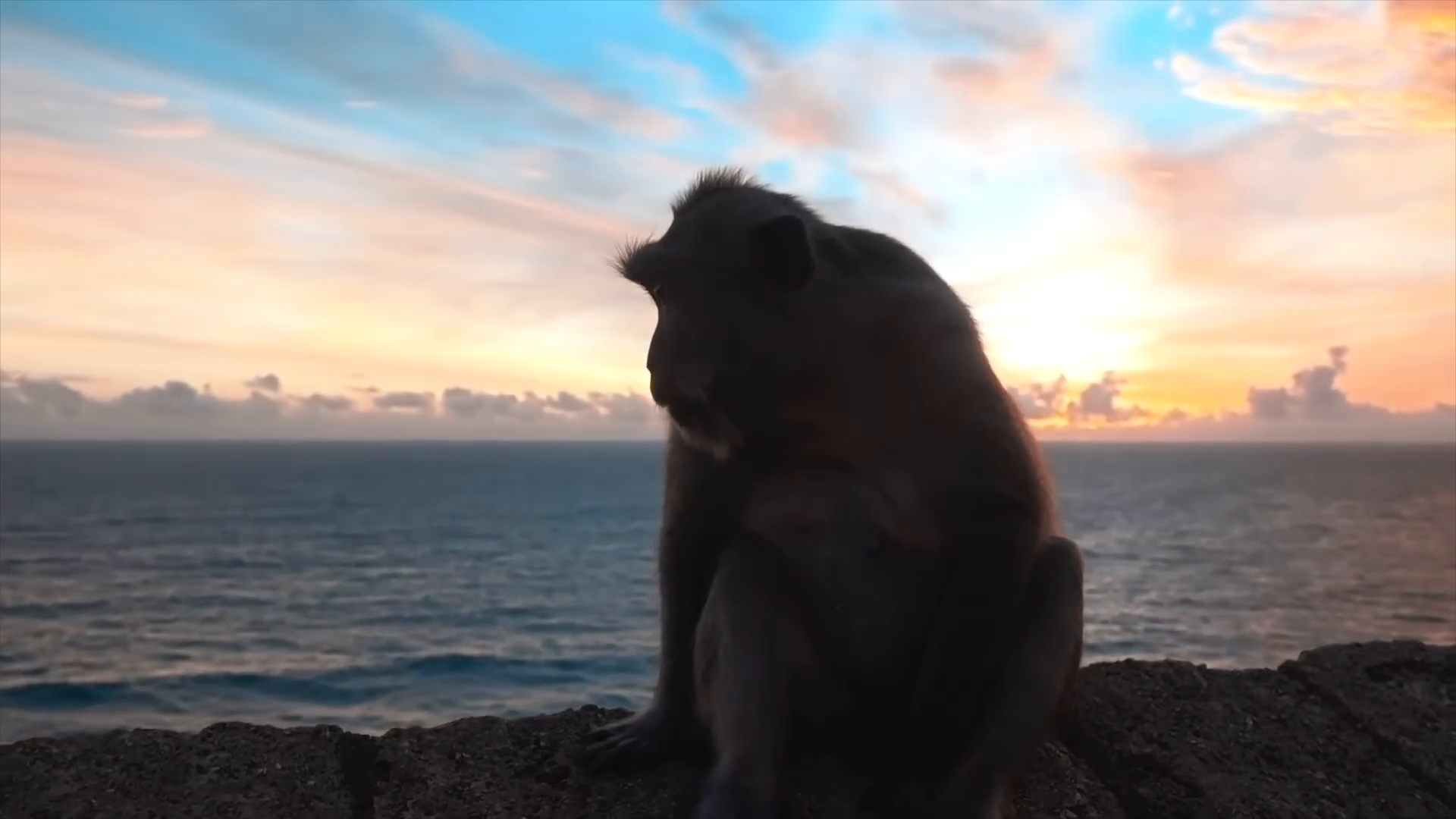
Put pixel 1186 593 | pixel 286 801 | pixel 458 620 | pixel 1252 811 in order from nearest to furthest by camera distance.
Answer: pixel 286 801 < pixel 1252 811 < pixel 458 620 < pixel 1186 593

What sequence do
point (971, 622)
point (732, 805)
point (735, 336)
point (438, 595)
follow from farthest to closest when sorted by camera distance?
1. point (438, 595)
2. point (735, 336)
3. point (971, 622)
4. point (732, 805)

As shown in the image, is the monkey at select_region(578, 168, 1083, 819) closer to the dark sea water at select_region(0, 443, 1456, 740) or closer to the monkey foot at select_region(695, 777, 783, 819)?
the monkey foot at select_region(695, 777, 783, 819)

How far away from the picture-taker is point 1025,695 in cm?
393

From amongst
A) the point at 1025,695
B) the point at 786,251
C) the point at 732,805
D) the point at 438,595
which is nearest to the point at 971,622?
the point at 1025,695

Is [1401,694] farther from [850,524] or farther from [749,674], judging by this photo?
[749,674]

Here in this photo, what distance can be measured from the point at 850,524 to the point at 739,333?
0.80 metres

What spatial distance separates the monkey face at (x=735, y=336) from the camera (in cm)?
406

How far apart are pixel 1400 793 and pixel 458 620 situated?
153 feet

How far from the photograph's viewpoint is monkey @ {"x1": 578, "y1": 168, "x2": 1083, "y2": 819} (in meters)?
3.95

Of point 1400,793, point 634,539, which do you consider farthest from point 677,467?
point 634,539

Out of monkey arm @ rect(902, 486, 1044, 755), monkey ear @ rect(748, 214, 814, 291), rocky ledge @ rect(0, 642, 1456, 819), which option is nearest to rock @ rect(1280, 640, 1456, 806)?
rocky ledge @ rect(0, 642, 1456, 819)

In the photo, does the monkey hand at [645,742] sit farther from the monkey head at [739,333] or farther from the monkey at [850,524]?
the monkey head at [739,333]

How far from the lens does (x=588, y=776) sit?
4.23m

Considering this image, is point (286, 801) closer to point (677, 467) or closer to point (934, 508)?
point (677, 467)
